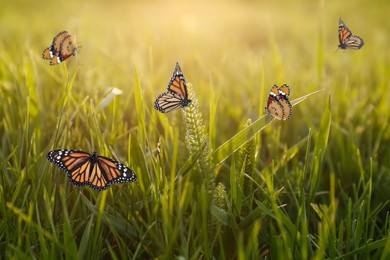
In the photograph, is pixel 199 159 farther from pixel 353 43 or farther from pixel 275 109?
pixel 353 43

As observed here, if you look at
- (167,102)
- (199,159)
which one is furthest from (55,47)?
(199,159)

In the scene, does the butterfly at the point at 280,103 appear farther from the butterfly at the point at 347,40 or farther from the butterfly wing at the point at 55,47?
the butterfly wing at the point at 55,47

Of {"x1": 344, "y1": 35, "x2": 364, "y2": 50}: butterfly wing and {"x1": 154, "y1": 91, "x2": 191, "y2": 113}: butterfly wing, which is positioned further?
{"x1": 344, "y1": 35, "x2": 364, "y2": 50}: butterfly wing

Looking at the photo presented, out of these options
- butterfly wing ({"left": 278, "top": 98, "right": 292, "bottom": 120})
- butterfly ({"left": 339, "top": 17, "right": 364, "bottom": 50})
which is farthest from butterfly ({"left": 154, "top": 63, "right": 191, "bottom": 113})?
butterfly ({"left": 339, "top": 17, "right": 364, "bottom": 50})

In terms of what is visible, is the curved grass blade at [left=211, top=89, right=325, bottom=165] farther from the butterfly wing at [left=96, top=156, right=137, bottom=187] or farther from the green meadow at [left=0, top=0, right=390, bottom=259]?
the butterfly wing at [left=96, top=156, right=137, bottom=187]

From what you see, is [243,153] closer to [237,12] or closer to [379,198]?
[379,198]

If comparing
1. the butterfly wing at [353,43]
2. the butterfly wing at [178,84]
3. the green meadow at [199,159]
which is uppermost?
the butterfly wing at [353,43]

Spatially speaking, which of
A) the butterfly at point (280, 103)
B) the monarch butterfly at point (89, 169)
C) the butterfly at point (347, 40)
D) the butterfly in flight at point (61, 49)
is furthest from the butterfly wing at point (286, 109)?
the butterfly in flight at point (61, 49)
